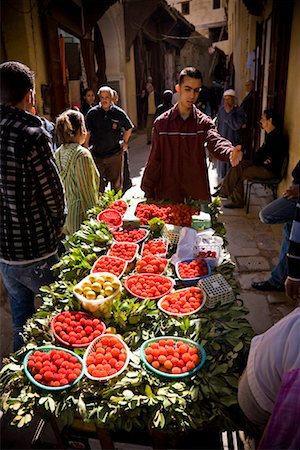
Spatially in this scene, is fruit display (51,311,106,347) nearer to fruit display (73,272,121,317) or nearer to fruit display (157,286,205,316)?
fruit display (73,272,121,317)

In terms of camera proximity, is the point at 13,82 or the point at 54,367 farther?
the point at 13,82

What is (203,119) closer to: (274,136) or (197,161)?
(197,161)

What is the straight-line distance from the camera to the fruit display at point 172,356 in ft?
5.41

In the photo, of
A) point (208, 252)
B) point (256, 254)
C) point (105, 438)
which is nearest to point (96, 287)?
point (105, 438)

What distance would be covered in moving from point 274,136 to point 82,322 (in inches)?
162

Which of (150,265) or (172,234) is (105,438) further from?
(172,234)

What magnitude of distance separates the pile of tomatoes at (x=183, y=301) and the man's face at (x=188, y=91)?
183 centimetres

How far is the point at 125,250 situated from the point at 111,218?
574 mm

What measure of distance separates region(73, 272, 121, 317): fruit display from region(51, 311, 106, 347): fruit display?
6 cm

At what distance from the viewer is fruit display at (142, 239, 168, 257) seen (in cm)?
262

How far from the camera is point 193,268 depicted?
7.78 feet

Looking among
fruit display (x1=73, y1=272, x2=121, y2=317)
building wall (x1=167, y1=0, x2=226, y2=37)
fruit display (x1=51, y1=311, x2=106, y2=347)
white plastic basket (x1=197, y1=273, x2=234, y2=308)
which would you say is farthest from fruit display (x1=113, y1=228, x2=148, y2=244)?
building wall (x1=167, y1=0, x2=226, y2=37)

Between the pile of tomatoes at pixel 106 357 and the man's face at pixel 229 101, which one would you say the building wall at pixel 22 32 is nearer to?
the man's face at pixel 229 101

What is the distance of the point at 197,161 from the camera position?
137 inches
